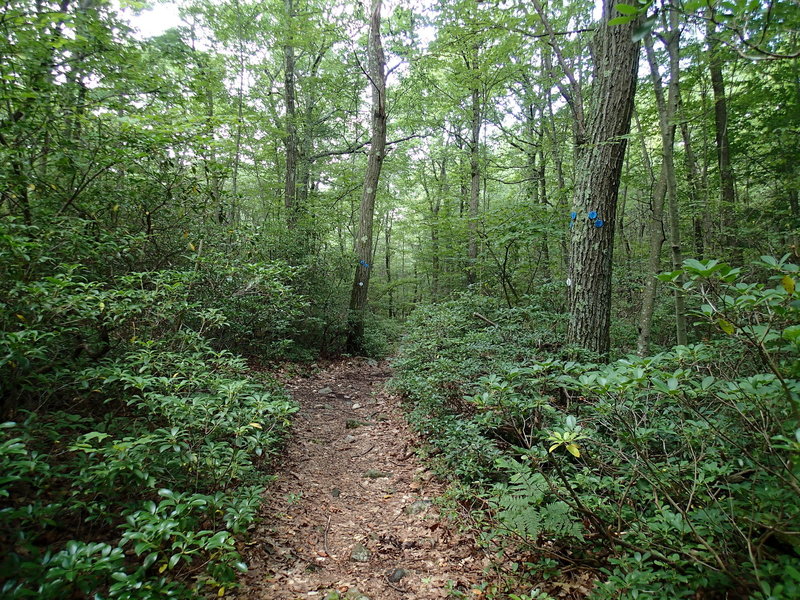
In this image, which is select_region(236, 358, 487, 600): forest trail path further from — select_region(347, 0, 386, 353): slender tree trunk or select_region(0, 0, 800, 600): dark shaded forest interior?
select_region(347, 0, 386, 353): slender tree trunk

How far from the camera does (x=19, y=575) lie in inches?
68.2

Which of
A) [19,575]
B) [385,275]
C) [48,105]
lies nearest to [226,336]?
[48,105]

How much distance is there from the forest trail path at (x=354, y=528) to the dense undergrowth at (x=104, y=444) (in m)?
0.38

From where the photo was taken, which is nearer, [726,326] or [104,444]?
[726,326]

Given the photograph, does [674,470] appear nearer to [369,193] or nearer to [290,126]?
[369,193]

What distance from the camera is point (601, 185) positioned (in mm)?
4484

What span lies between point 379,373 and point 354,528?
534 cm

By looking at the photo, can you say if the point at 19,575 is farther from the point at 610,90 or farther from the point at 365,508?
the point at 610,90

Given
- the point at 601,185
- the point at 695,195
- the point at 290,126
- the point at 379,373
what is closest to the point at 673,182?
the point at 601,185

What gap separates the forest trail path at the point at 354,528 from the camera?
2693mm

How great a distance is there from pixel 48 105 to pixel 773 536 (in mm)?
6959

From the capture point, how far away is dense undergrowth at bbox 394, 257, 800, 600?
5.71 feet

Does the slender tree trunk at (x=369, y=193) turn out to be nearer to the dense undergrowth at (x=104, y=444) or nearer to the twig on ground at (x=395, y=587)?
the dense undergrowth at (x=104, y=444)

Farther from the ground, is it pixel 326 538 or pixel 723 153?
pixel 723 153
